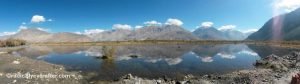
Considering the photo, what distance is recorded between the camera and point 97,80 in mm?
37844

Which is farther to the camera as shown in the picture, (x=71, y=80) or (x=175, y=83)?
(x=71, y=80)

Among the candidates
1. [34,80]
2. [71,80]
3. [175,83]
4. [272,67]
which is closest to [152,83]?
[175,83]

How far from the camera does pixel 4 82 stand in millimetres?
32844

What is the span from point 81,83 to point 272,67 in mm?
32658

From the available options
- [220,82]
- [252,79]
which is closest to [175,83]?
[220,82]

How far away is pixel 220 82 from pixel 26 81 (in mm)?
24066

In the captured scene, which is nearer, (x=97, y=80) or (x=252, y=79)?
(x=252, y=79)

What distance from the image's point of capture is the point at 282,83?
100 ft

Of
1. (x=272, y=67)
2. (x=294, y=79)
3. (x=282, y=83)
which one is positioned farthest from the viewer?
(x=272, y=67)

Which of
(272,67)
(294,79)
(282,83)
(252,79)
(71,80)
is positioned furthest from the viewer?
(272,67)

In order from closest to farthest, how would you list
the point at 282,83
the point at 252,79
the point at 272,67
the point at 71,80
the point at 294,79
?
1. the point at 294,79
2. the point at 282,83
3. the point at 252,79
4. the point at 71,80
5. the point at 272,67

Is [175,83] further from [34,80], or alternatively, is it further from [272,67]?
[272,67]

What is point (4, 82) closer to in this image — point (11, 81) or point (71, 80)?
point (11, 81)

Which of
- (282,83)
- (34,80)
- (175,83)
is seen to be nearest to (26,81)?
(34,80)
